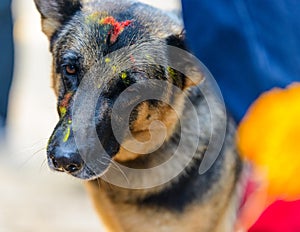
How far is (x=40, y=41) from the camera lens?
3277 millimetres

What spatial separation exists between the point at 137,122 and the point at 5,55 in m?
1.36

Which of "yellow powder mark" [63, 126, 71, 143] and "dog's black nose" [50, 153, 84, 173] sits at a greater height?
"yellow powder mark" [63, 126, 71, 143]

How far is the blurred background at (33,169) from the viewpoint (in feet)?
7.95

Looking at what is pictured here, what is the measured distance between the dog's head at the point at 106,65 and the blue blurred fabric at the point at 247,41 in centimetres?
33

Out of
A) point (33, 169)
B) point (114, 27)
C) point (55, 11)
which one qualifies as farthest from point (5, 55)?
point (114, 27)

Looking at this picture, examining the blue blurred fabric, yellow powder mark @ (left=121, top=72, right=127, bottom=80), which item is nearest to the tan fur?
yellow powder mark @ (left=121, top=72, right=127, bottom=80)

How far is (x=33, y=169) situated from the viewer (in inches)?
106

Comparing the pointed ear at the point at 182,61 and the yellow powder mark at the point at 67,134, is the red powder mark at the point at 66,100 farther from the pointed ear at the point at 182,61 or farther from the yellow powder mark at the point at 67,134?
the pointed ear at the point at 182,61

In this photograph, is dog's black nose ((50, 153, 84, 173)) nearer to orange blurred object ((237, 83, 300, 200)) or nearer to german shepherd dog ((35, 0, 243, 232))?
german shepherd dog ((35, 0, 243, 232))

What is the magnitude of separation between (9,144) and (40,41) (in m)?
0.71

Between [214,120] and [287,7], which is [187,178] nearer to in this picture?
Answer: [214,120]

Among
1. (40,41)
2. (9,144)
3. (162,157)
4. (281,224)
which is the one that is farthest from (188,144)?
(40,41)

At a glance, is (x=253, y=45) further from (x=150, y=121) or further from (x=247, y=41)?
(x=150, y=121)

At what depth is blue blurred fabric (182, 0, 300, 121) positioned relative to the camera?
1.02 metres
